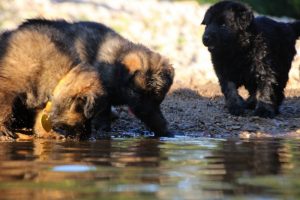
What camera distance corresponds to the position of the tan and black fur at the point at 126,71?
841 cm

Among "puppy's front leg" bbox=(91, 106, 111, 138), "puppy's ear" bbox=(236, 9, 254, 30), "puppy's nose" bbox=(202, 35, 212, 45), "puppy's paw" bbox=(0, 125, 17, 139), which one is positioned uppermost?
"puppy's ear" bbox=(236, 9, 254, 30)

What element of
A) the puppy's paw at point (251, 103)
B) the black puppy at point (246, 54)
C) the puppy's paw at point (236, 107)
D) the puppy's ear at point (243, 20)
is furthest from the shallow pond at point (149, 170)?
the puppy's paw at point (251, 103)

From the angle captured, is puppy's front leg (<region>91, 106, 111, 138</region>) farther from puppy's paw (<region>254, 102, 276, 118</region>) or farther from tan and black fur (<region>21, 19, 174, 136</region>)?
puppy's paw (<region>254, 102, 276, 118</region>)

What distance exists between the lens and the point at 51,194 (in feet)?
13.1

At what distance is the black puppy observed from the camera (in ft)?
34.4

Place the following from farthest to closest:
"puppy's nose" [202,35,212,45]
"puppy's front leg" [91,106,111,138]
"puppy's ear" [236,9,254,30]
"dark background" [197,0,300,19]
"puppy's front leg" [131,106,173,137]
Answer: "dark background" [197,0,300,19] < "puppy's ear" [236,9,254,30] < "puppy's nose" [202,35,212,45] < "puppy's front leg" [91,106,111,138] < "puppy's front leg" [131,106,173,137]

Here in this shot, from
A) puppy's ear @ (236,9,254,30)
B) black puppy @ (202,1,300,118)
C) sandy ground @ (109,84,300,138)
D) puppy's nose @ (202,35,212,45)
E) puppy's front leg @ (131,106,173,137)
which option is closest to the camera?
puppy's front leg @ (131,106,173,137)

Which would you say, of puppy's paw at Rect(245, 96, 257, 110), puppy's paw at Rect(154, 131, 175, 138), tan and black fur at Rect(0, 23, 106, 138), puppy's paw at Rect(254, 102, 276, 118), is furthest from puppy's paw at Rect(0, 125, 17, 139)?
puppy's paw at Rect(245, 96, 257, 110)

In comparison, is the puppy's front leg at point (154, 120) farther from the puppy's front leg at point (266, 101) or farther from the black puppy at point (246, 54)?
the puppy's front leg at point (266, 101)

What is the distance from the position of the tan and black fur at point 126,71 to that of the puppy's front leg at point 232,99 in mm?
1956

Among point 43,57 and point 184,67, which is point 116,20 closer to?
point 184,67

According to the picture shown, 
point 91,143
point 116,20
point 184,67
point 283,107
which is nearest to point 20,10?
point 116,20

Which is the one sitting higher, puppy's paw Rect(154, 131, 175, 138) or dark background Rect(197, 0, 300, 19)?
dark background Rect(197, 0, 300, 19)

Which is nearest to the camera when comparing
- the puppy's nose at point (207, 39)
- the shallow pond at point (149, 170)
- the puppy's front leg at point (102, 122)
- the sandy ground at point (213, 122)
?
the shallow pond at point (149, 170)
